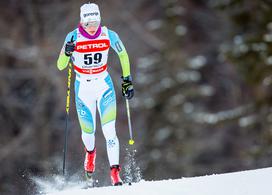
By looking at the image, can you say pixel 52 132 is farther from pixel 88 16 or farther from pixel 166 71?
pixel 88 16

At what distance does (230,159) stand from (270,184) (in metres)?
20.2

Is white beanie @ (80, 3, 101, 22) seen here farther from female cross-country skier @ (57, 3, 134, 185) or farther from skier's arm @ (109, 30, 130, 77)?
skier's arm @ (109, 30, 130, 77)

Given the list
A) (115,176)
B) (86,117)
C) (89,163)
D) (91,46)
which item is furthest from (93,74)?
(115,176)

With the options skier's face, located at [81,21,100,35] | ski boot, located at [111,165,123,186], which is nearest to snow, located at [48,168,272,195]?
ski boot, located at [111,165,123,186]

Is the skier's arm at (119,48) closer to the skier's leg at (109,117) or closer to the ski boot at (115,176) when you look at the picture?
the skier's leg at (109,117)

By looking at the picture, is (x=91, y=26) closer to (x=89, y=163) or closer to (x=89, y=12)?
(x=89, y=12)

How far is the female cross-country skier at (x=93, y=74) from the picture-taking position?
11.3 metres

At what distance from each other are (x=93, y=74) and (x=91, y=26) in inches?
18.4

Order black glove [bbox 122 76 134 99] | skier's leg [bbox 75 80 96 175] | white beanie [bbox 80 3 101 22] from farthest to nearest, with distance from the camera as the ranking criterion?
skier's leg [bbox 75 80 96 175] → black glove [bbox 122 76 134 99] → white beanie [bbox 80 3 101 22]

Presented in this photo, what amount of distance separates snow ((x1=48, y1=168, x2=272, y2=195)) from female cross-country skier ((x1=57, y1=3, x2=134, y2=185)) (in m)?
0.22

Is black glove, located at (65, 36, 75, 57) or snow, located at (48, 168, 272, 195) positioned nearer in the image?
black glove, located at (65, 36, 75, 57)

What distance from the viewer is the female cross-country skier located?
1129cm

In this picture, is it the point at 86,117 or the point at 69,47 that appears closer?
the point at 69,47

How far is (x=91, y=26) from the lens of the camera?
1126 centimetres
